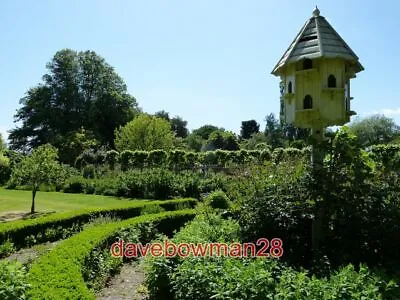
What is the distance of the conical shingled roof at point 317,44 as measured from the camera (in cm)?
637

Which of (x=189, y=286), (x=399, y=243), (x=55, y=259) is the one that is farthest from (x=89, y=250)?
(x=399, y=243)

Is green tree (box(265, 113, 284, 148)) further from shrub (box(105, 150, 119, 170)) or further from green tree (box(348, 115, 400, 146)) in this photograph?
shrub (box(105, 150, 119, 170))

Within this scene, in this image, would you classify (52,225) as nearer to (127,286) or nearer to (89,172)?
(127,286)

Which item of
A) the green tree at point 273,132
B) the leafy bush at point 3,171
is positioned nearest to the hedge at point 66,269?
the leafy bush at point 3,171

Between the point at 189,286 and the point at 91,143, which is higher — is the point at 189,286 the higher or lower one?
the lower one

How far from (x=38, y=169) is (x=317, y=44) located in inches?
477

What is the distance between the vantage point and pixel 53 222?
11062mm

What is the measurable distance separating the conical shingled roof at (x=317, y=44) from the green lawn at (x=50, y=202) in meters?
11.6

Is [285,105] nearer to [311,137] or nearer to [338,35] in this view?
[311,137]

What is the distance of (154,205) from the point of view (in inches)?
570

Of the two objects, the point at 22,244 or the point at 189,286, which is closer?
the point at 189,286

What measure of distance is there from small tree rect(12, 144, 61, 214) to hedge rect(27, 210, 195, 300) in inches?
253

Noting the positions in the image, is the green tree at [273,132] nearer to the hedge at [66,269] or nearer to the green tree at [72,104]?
the green tree at [72,104]

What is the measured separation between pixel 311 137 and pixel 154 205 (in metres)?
8.98
